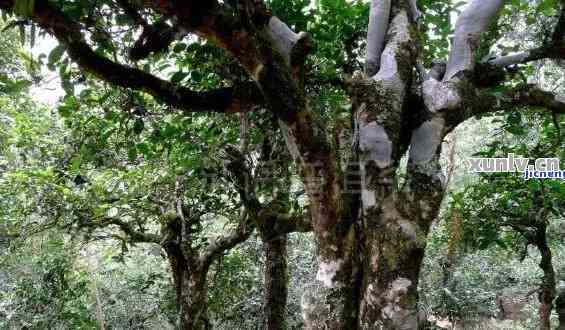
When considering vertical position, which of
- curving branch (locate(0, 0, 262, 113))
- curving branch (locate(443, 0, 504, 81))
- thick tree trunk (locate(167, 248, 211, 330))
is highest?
curving branch (locate(443, 0, 504, 81))

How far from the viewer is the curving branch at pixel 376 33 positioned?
2.27 m

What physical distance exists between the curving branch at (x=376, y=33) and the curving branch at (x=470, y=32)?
0.35 metres

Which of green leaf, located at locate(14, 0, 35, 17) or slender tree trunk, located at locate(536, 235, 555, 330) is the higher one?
green leaf, located at locate(14, 0, 35, 17)

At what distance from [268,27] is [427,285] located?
841 centimetres

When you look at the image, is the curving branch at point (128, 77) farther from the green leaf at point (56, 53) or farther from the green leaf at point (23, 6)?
the green leaf at point (23, 6)

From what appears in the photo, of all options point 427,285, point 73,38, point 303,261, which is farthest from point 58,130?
point 427,285

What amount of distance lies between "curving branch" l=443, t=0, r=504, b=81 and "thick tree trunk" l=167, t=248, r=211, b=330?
317 cm

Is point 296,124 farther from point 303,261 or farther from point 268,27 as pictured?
point 303,261

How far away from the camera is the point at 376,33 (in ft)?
7.59

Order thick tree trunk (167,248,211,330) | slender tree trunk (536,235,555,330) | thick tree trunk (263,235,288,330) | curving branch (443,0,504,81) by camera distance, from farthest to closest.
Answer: slender tree trunk (536,235,555,330), thick tree trunk (167,248,211,330), thick tree trunk (263,235,288,330), curving branch (443,0,504,81)

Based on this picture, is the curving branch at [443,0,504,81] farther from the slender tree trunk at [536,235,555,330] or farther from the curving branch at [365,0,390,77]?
the slender tree trunk at [536,235,555,330]

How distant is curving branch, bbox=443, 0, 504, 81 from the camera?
2.15 m

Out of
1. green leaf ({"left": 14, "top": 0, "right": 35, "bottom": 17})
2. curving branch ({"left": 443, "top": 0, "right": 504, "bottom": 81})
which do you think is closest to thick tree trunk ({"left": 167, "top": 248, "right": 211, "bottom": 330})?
curving branch ({"left": 443, "top": 0, "right": 504, "bottom": 81})

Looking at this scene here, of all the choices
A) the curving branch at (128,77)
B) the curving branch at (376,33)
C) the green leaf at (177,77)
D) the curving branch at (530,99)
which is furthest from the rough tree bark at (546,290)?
the green leaf at (177,77)
